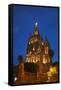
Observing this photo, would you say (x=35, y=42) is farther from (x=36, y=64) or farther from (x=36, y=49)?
(x=36, y=64)

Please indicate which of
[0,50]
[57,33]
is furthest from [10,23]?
[57,33]

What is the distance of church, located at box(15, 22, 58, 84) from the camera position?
2.49 metres

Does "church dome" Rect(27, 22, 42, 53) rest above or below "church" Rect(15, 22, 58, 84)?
above

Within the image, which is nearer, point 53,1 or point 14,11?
point 14,11

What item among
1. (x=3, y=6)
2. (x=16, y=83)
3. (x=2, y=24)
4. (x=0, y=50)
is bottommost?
(x=16, y=83)

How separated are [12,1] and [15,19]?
157 mm

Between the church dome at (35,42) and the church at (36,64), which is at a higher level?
the church dome at (35,42)

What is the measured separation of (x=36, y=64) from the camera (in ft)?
8.31

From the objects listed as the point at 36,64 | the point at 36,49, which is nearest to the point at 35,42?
the point at 36,49

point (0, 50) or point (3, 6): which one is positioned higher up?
point (3, 6)

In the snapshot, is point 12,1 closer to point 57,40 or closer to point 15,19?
point 15,19

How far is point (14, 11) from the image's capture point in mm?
2453

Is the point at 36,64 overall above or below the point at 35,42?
below

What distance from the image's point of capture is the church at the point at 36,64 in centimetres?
249
